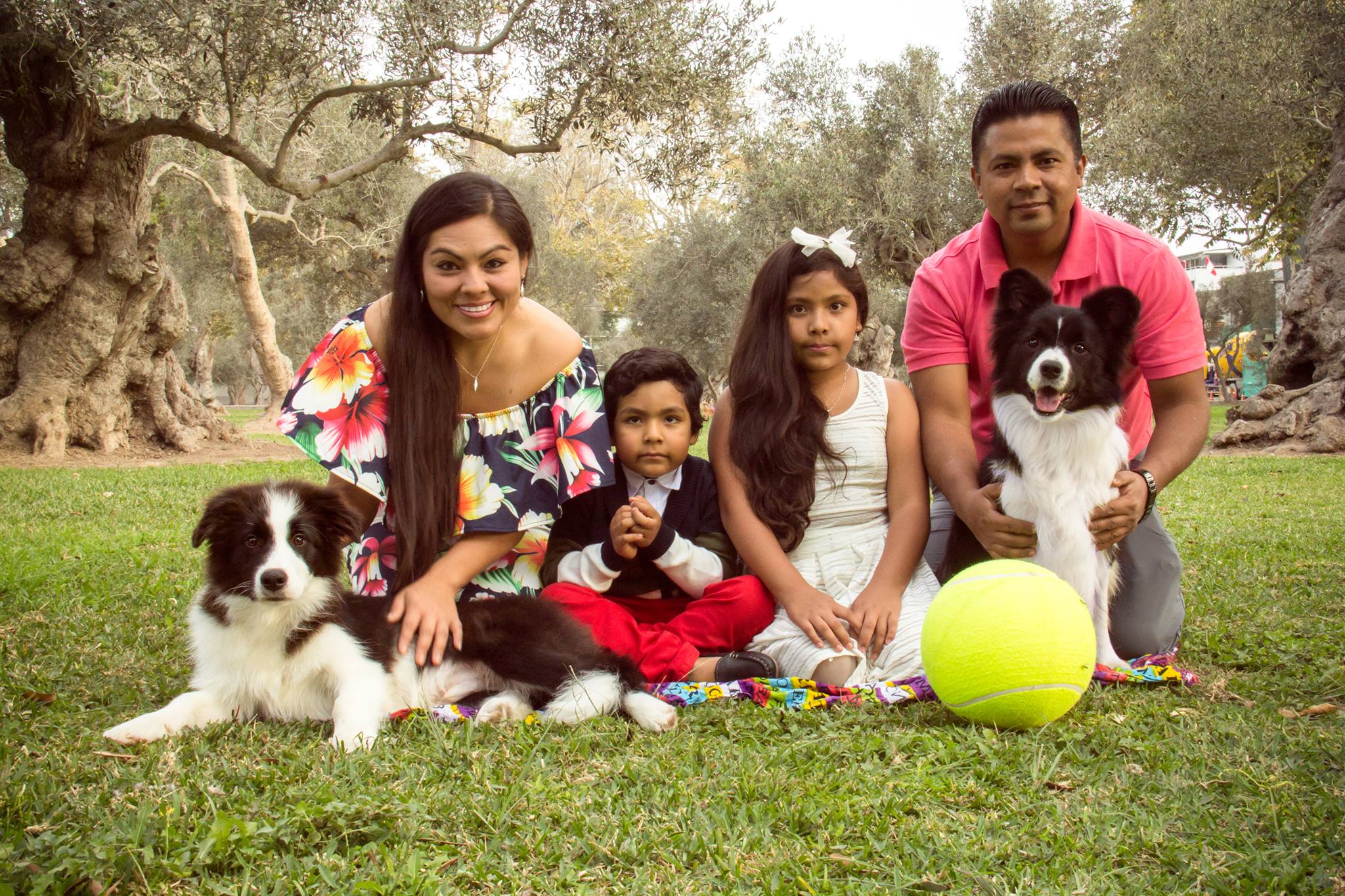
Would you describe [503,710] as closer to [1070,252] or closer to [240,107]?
[1070,252]

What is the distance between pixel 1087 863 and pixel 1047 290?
208cm

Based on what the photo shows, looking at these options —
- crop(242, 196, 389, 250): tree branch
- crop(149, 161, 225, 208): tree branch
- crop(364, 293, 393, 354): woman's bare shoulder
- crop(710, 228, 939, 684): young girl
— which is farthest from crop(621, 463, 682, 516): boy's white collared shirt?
crop(242, 196, 389, 250): tree branch

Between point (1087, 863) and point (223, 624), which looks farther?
point (223, 624)

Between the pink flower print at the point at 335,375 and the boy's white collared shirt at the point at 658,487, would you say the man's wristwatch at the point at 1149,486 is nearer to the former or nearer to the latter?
the boy's white collared shirt at the point at 658,487

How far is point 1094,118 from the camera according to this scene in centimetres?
2136

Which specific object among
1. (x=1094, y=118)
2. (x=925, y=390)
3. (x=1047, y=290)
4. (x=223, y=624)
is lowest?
(x=223, y=624)

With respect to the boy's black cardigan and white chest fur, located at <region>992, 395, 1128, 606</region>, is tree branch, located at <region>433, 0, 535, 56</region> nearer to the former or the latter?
the boy's black cardigan

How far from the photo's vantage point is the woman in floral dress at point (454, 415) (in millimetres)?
3768

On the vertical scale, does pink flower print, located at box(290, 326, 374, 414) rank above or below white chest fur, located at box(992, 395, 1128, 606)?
above

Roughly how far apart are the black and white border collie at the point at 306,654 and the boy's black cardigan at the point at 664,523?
86cm

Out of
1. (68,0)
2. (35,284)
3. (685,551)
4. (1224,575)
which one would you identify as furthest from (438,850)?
(35,284)

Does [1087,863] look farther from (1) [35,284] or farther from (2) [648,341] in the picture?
(2) [648,341]

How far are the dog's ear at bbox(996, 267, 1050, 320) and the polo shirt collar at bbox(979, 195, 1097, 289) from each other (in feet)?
1.38

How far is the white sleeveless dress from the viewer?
404 centimetres
